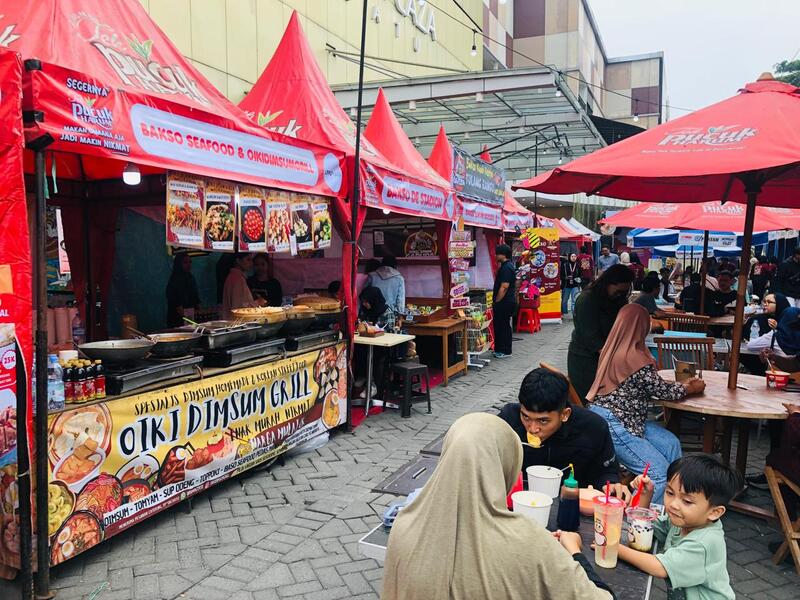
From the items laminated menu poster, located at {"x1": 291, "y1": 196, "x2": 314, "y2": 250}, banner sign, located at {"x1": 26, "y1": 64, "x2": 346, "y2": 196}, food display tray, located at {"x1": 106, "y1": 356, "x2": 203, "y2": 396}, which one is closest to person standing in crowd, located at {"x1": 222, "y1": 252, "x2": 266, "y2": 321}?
laminated menu poster, located at {"x1": 291, "y1": 196, "x2": 314, "y2": 250}

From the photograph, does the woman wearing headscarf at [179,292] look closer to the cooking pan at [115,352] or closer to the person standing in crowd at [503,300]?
the cooking pan at [115,352]

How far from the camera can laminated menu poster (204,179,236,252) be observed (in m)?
4.73

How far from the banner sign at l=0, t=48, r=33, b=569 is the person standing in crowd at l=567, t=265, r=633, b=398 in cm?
388

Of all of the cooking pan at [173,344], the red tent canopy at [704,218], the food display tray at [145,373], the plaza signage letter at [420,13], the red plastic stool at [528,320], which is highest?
the plaza signage letter at [420,13]

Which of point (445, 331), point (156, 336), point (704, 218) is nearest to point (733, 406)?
point (156, 336)

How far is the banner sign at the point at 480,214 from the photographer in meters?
9.64

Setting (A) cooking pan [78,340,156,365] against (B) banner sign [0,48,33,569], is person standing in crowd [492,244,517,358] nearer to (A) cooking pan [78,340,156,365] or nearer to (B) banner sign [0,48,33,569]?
(A) cooking pan [78,340,156,365]

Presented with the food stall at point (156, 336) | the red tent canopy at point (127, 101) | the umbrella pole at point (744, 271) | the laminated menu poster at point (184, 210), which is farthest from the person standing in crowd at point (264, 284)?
the umbrella pole at point (744, 271)

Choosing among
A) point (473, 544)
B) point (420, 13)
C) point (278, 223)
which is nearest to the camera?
point (473, 544)

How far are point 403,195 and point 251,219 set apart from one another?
2600 mm

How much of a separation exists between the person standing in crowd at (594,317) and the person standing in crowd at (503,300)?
5.80 meters

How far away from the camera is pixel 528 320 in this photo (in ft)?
48.5

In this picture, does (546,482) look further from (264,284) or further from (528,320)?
(528,320)

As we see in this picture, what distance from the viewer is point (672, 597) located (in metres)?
2.18
